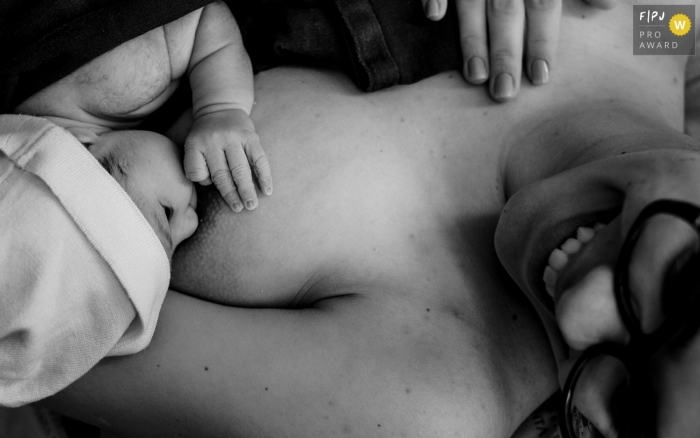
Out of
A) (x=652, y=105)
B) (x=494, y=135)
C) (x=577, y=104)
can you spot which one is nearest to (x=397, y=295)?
(x=494, y=135)

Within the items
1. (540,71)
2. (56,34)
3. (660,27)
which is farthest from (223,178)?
(660,27)

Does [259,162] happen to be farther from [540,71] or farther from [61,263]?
[540,71]

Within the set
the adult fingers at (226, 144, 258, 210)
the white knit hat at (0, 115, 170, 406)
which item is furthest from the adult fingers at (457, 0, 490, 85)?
the white knit hat at (0, 115, 170, 406)

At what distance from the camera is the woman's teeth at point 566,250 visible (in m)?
0.69

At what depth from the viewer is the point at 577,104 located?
912mm

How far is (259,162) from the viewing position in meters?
0.83

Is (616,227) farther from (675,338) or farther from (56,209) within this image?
(56,209)

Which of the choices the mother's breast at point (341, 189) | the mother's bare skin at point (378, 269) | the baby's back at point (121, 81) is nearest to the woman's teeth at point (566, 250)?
the mother's bare skin at point (378, 269)

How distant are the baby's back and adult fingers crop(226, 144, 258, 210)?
0.19m

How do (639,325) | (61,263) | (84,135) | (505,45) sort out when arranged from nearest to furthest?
(639,325) → (61,263) → (84,135) → (505,45)

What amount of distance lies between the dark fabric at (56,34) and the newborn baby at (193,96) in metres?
0.02

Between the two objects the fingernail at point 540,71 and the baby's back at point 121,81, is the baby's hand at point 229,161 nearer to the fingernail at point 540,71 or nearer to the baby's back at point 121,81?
the baby's back at point 121,81

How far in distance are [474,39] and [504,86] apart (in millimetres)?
96

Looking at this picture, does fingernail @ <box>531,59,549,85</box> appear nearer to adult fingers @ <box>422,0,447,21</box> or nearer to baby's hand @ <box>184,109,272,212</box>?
adult fingers @ <box>422,0,447,21</box>
